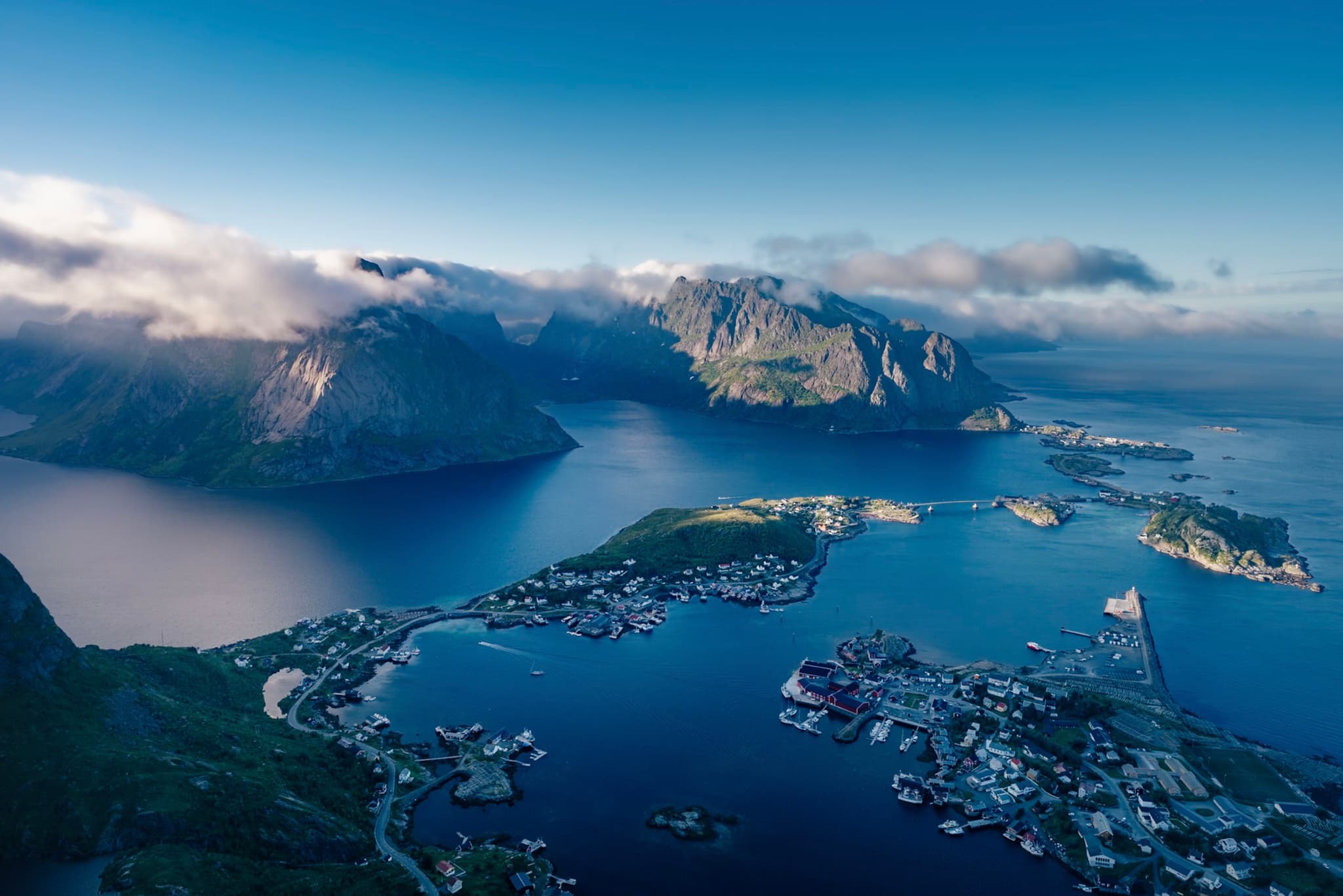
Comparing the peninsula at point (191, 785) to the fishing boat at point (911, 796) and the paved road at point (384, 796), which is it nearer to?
the paved road at point (384, 796)

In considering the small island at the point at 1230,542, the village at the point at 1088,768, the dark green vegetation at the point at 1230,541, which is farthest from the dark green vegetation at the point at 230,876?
the dark green vegetation at the point at 1230,541

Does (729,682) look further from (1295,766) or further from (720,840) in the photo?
(1295,766)

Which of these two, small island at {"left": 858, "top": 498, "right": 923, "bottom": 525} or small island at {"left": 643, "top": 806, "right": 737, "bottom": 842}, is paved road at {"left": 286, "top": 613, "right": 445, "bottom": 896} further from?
small island at {"left": 858, "top": 498, "right": 923, "bottom": 525}

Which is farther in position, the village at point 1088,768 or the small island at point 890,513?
the small island at point 890,513

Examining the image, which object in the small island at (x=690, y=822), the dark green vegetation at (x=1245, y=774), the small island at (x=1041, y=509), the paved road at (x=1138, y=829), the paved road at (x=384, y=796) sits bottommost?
the paved road at (x=384, y=796)

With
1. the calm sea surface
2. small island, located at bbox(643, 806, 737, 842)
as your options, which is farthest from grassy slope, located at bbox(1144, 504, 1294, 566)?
small island, located at bbox(643, 806, 737, 842)

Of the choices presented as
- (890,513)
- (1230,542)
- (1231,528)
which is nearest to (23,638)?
(890,513)

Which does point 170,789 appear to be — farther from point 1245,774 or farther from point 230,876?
point 1245,774
